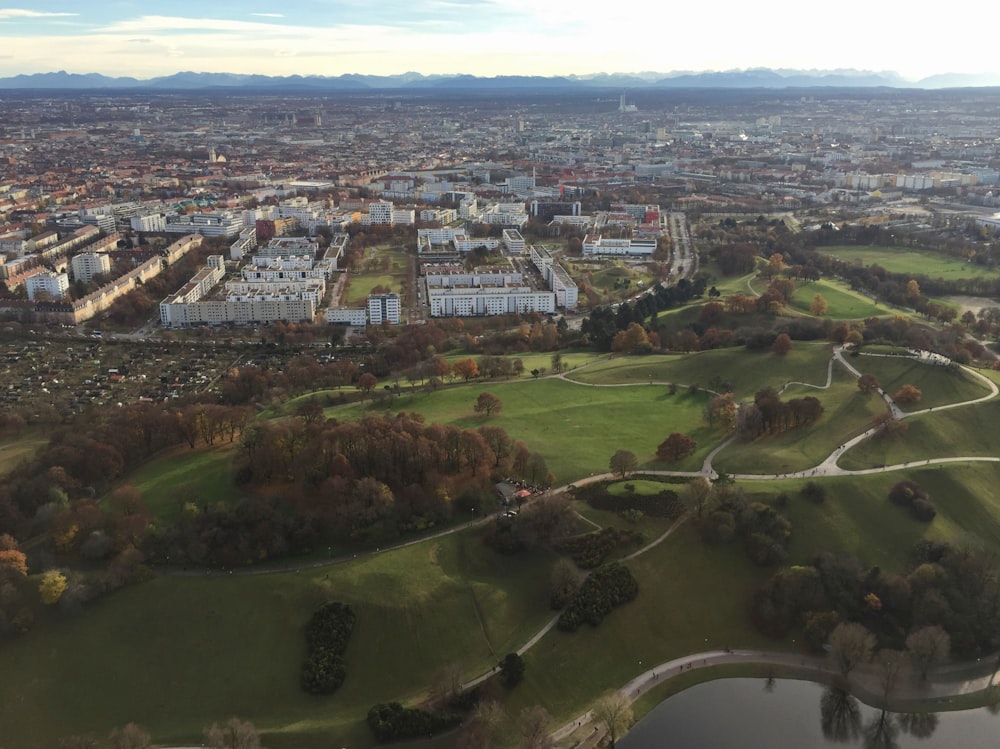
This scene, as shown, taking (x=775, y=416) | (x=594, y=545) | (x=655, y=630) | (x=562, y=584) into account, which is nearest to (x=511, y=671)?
(x=562, y=584)

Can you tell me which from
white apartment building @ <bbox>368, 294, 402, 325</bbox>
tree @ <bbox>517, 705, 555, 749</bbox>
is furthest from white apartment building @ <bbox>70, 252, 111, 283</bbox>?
tree @ <bbox>517, 705, 555, 749</bbox>

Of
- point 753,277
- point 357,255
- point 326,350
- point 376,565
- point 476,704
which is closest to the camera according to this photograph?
point 476,704

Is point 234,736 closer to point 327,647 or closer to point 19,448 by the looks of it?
point 327,647

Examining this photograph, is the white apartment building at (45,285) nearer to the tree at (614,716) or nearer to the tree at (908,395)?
the tree at (614,716)

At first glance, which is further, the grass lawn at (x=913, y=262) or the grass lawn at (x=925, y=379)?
the grass lawn at (x=913, y=262)

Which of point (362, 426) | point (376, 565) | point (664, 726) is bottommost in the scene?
point (664, 726)

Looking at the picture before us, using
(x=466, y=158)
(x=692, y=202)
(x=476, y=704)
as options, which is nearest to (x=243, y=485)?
(x=476, y=704)

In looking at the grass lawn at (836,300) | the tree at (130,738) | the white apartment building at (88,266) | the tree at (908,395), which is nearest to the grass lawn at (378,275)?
the white apartment building at (88,266)

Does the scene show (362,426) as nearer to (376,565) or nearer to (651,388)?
(376,565)
